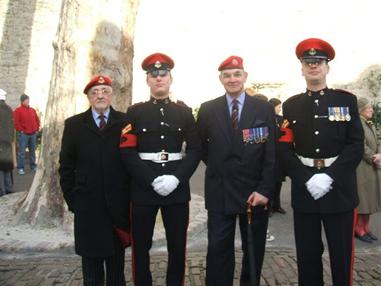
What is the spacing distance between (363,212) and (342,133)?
240cm

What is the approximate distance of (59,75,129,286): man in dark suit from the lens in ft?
10.6

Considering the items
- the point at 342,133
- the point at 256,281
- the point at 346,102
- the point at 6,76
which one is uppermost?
the point at 6,76

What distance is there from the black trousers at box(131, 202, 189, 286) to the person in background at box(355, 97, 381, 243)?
2693mm

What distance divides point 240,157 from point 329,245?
84 cm

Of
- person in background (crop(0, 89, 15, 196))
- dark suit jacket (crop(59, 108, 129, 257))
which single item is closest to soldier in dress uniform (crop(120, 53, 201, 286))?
dark suit jacket (crop(59, 108, 129, 257))

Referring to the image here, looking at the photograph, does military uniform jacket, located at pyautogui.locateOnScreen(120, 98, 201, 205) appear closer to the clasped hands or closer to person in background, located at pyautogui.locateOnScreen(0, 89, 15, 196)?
the clasped hands

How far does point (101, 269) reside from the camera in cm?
336

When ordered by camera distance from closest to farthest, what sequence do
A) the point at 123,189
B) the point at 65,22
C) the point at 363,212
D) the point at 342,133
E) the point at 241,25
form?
the point at 342,133, the point at 123,189, the point at 363,212, the point at 65,22, the point at 241,25

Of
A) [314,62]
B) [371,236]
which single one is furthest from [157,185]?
[371,236]

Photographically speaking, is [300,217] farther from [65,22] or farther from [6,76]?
[6,76]

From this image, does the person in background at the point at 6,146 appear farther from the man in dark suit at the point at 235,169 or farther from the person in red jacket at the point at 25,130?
the man in dark suit at the point at 235,169

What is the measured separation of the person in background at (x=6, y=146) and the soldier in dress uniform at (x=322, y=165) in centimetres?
427

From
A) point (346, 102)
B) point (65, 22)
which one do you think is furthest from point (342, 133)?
point (65, 22)

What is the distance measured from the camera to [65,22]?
5.56m
